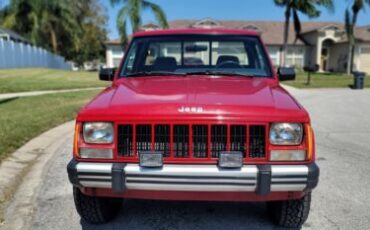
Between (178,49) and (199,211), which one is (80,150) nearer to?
(199,211)

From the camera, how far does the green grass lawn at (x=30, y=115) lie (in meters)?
7.35

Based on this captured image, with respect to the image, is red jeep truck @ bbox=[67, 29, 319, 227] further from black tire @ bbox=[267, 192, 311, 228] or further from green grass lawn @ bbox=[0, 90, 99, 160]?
green grass lawn @ bbox=[0, 90, 99, 160]

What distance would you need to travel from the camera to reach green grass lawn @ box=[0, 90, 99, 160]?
7.35m

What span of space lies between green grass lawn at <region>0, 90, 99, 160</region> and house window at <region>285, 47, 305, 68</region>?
36.4 meters

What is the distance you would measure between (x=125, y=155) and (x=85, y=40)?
192ft

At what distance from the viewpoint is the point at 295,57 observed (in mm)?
47469

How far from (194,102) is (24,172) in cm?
339

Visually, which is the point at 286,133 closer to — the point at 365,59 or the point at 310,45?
Result: the point at 365,59

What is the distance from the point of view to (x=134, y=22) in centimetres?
2577

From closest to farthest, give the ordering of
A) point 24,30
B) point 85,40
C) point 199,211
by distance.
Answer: point 199,211
point 24,30
point 85,40

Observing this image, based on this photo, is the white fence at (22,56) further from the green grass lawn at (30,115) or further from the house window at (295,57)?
the house window at (295,57)

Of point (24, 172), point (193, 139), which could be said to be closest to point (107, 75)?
point (24, 172)

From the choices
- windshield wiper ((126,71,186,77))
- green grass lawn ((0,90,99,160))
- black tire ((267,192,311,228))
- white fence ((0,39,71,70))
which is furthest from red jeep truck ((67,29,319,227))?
white fence ((0,39,71,70))

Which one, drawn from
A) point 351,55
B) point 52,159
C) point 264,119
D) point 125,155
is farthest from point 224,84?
point 351,55
